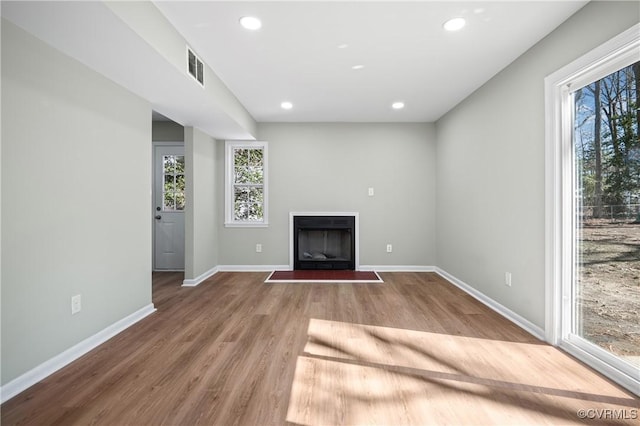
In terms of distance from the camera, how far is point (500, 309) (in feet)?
9.75

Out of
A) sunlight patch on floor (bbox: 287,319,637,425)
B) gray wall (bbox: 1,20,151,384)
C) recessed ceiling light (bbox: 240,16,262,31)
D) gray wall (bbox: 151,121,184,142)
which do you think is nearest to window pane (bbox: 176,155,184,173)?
gray wall (bbox: 151,121,184,142)

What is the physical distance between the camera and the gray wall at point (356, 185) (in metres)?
4.89

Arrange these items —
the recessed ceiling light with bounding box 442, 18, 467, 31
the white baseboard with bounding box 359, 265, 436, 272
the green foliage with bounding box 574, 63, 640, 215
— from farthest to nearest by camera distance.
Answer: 1. the white baseboard with bounding box 359, 265, 436, 272
2. the recessed ceiling light with bounding box 442, 18, 467, 31
3. the green foliage with bounding box 574, 63, 640, 215

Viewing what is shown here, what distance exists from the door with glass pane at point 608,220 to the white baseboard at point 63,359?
139 inches

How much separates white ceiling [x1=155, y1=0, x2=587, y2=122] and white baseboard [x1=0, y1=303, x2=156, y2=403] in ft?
7.93

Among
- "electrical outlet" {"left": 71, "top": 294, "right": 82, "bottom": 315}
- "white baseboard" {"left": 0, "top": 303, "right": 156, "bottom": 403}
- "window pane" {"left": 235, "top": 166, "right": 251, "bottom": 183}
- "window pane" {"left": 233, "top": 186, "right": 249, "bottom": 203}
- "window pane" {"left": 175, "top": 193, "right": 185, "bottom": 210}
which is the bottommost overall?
"white baseboard" {"left": 0, "top": 303, "right": 156, "bottom": 403}

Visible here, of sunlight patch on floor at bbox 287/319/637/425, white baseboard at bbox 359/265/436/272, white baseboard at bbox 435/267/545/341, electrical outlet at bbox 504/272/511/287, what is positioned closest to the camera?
sunlight patch on floor at bbox 287/319/637/425

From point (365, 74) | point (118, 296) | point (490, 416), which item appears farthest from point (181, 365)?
point (365, 74)

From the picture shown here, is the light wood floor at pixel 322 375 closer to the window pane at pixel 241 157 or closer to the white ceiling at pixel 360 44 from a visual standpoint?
the white ceiling at pixel 360 44

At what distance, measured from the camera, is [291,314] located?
9.77 ft

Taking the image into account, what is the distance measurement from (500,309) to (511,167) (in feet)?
4.58

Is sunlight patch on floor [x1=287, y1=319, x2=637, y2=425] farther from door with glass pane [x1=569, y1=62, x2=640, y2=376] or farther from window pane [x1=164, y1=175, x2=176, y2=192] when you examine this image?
window pane [x1=164, y1=175, x2=176, y2=192]

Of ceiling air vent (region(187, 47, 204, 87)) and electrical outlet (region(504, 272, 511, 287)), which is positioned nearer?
ceiling air vent (region(187, 47, 204, 87))

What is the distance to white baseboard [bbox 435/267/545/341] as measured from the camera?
8.04ft
